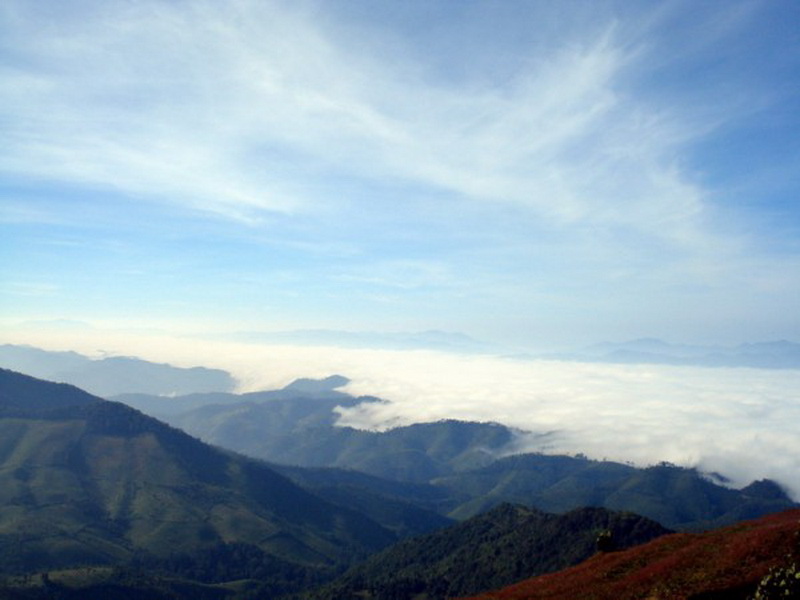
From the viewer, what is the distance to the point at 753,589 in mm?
44719

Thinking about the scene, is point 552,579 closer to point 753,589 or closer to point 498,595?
point 498,595

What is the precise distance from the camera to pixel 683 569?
52.9 metres

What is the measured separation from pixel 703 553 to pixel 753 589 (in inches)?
499

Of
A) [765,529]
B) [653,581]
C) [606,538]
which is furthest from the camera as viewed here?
[606,538]

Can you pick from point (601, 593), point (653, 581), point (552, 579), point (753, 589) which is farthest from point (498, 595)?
point (753, 589)

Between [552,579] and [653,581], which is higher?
[653,581]

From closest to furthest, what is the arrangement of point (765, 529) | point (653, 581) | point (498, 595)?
1. point (653, 581)
2. point (765, 529)
3. point (498, 595)

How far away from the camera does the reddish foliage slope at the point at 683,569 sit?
4734 centimetres

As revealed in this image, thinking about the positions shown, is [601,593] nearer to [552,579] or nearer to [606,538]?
[552,579]

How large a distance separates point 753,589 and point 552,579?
24.6 meters

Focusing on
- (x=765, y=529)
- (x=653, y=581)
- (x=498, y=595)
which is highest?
(x=765, y=529)

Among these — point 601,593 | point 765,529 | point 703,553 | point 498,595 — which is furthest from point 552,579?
point 765,529

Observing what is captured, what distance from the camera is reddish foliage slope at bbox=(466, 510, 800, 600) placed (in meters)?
47.3

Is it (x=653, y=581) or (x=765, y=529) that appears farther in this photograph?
(x=765, y=529)
